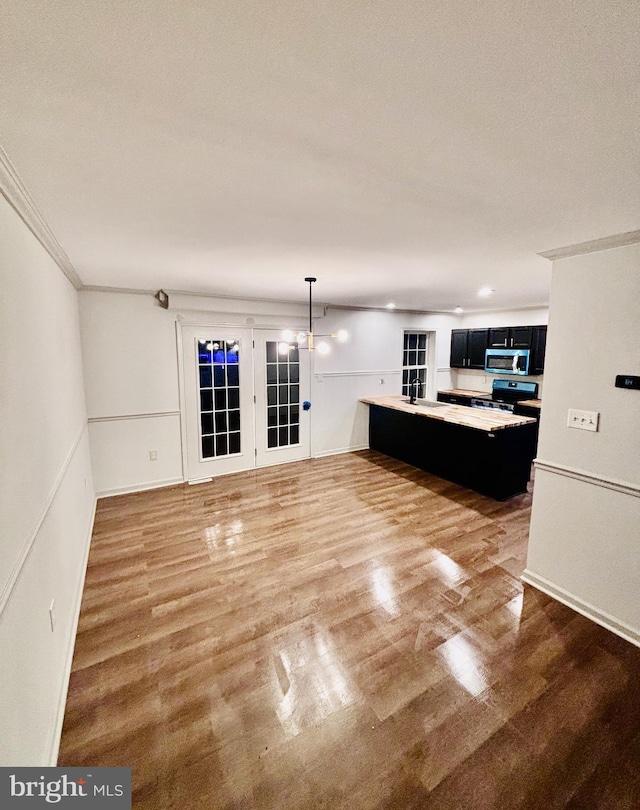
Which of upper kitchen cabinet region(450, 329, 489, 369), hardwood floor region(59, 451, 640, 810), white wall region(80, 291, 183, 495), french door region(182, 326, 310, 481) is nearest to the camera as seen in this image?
hardwood floor region(59, 451, 640, 810)

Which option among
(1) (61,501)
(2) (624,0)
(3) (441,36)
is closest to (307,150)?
(3) (441,36)

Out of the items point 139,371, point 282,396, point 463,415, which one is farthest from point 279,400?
point 463,415

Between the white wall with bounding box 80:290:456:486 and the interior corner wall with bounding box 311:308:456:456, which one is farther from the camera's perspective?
the interior corner wall with bounding box 311:308:456:456

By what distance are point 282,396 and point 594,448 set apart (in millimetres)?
3827

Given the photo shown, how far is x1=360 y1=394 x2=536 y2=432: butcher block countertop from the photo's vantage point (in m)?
3.95

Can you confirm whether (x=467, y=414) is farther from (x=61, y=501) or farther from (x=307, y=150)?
(x=61, y=501)

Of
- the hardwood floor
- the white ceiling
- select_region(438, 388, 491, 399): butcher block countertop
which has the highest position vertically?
the white ceiling

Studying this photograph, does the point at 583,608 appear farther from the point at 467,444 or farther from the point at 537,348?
the point at 537,348

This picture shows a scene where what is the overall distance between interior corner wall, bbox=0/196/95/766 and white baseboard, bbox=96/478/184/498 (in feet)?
6.15

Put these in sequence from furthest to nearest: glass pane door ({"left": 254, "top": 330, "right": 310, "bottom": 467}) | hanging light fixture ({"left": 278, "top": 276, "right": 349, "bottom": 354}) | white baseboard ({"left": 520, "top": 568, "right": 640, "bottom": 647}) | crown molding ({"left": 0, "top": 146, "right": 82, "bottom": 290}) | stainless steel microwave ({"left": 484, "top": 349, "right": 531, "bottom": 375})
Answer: stainless steel microwave ({"left": 484, "top": 349, "right": 531, "bottom": 375}) < glass pane door ({"left": 254, "top": 330, "right": 310, "bottom": 467}) < hanging light fixture ({"left": 278, "top": 276, "right": 349, "bottom": 354}) < white baseboard ({"left": 520, "top": 568, "right": 640, "bottom": 647}) < crown molding ({"left": 0, "top": 146, "right": 82, "bottom": 290})

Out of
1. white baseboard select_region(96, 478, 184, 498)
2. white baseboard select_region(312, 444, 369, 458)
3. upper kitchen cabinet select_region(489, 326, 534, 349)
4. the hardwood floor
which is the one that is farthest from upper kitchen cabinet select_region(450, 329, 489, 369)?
white baseboard select_region(96, 478, 184, 498)

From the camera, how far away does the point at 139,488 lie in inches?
170

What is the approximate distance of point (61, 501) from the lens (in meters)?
2.10

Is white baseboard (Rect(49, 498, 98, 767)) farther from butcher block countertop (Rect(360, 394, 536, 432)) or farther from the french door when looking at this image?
butcher block countertop (Rect(360, 394, 536, 432))
